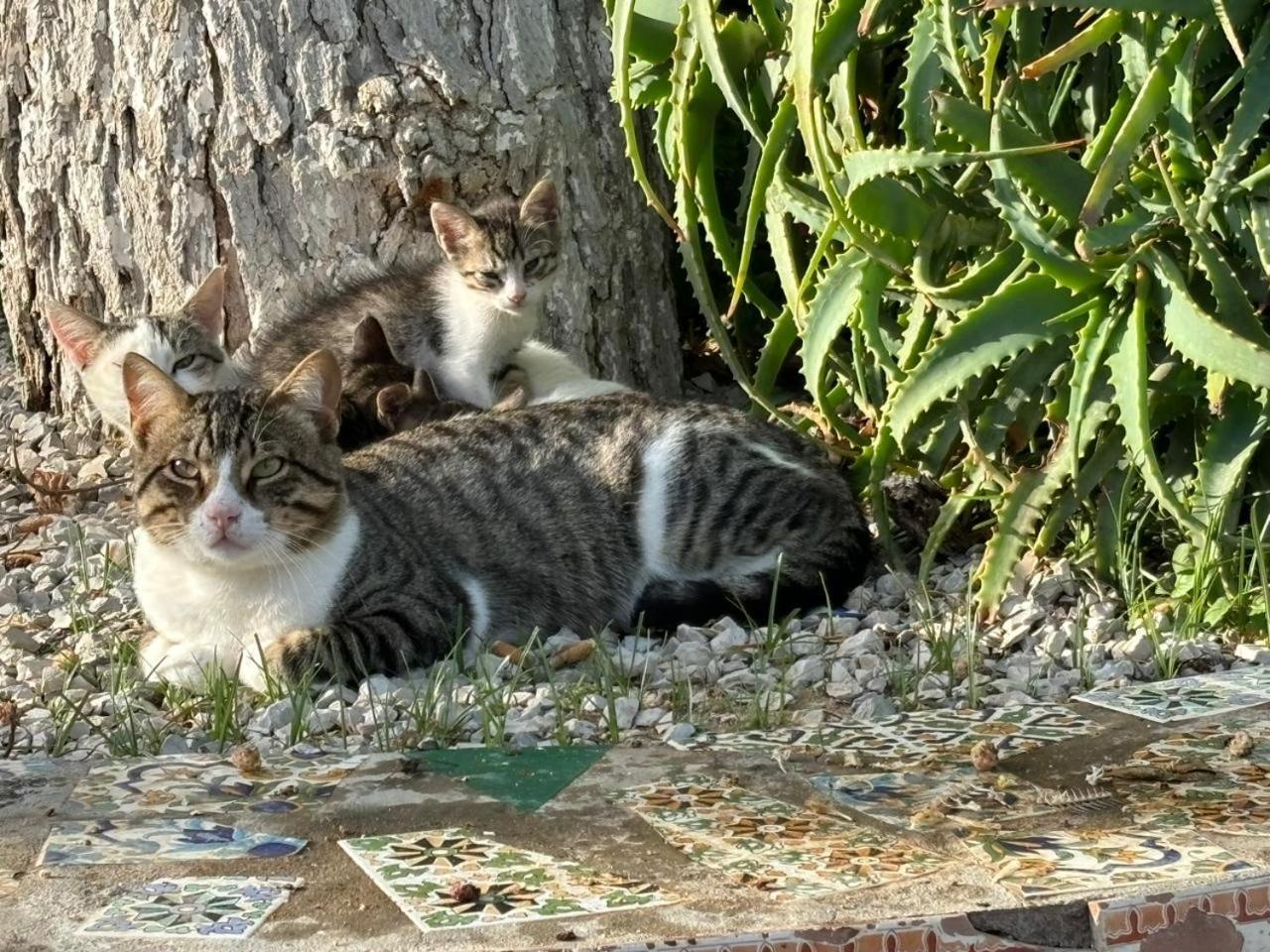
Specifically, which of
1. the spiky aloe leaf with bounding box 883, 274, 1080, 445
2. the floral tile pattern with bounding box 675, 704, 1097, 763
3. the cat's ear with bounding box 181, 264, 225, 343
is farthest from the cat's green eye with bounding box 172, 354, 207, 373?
the floral tile pattern with bounding box 675, 704, 1097, 763

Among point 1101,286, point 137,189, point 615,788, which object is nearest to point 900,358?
point 1101,286

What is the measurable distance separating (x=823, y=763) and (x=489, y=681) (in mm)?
919

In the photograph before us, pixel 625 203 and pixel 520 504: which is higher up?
pixel 625 203

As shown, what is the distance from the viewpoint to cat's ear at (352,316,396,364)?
5.66 metres

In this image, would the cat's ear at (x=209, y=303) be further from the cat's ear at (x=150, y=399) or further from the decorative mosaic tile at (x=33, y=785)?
the decorative mosaic tile at (x=33, y=785)

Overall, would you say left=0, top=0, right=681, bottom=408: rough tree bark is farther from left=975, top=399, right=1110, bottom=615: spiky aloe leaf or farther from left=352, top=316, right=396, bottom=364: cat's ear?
left=975, top=399, right=1110, bottom=615: spiky aloe leaf

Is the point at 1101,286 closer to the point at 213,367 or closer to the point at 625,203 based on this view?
the point at 625,203

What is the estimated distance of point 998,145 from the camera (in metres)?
3.94

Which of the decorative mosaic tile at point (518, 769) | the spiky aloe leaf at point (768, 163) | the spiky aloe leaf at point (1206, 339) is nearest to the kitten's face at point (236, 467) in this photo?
the decorative mosaic tile at point (518, 769)

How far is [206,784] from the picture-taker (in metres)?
3.24

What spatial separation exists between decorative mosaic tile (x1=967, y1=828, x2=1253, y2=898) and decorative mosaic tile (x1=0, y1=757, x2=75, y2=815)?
1.61m

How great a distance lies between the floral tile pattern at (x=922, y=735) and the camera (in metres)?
3.39

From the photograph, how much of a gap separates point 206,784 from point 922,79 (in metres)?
2.33

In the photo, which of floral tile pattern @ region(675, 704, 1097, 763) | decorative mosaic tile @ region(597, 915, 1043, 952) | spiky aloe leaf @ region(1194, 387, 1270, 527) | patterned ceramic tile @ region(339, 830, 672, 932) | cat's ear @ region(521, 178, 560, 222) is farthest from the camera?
cat's ear @ region(521, 178, 560, 222)
